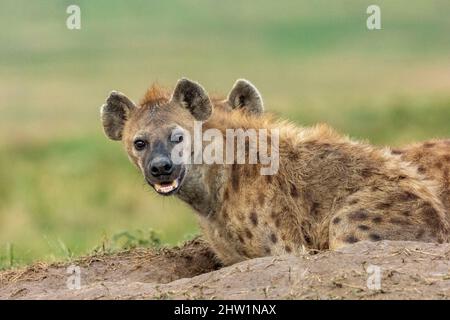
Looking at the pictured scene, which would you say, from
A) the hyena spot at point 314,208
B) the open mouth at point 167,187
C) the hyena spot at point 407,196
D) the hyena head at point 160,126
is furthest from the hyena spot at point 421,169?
the open mouth at point 167,187

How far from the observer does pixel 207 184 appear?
9.22m

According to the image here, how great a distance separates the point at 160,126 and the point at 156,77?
29.4 ft

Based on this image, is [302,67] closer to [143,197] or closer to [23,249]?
[143,197]

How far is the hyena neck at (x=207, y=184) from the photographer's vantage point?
9.17 meters

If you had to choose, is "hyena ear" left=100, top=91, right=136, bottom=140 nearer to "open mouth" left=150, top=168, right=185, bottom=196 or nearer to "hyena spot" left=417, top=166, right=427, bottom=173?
"open mouth" left=150, top=168, right=185, bottom=196

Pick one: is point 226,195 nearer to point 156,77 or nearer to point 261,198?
Answer: point 261,198

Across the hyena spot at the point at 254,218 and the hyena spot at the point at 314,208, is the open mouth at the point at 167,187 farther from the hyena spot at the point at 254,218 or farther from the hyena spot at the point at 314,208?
the hyena spot at the point at 314,208

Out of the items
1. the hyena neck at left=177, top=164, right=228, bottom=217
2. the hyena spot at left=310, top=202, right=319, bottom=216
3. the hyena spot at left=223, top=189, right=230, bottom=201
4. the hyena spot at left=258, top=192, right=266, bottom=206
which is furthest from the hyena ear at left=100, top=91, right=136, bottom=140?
the hyena spot at left=310, top=202, right=319, bottom=216

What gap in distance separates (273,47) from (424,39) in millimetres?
3324

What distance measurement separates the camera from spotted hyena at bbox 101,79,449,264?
8.55m

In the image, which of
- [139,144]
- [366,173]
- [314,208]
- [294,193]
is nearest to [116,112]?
[139,144]

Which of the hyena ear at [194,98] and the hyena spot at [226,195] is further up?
the hyena ear at [194,98]

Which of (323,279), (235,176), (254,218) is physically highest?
(235,176)

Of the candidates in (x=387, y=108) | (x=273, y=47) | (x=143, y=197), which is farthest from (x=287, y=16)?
(x=143, y=197)
